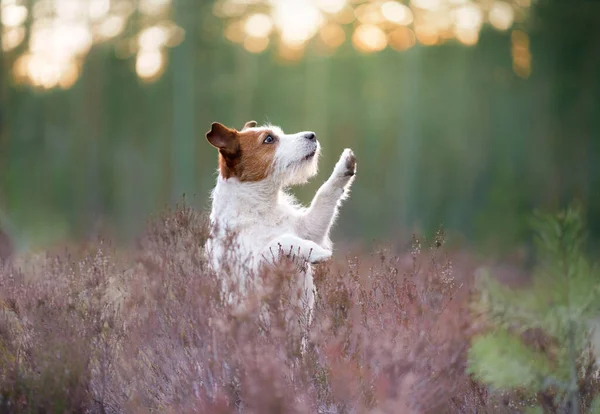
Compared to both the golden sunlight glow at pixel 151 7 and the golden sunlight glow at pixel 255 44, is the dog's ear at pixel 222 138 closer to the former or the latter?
the golden sunlight glow at pixel 151 7

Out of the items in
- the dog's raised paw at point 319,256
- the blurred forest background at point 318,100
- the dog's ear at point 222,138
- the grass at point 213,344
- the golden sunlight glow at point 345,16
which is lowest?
the blurred forest background at point 318,100

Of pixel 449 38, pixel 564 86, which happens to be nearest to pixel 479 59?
pixel 449 38

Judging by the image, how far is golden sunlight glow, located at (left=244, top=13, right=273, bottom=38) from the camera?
25.0m

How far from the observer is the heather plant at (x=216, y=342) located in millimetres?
3895

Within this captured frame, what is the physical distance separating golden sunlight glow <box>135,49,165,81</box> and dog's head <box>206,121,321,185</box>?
19.7 m

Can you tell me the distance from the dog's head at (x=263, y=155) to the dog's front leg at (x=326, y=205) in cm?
26

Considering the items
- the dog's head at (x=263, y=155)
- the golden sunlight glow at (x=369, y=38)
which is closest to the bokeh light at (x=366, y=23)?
the golden sunlight glow at (x=369, y=38)

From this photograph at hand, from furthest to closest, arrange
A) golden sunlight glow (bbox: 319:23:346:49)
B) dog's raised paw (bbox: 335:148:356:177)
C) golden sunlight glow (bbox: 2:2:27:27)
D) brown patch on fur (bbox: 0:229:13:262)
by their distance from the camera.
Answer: golden sunlight glow (bbox: 319:23:346:49), golden sunlight glow (bbox: 2:2:27:27), brown patch on fur (bbox: 0:229:13:262), dog's raised paw (bbox: 335:148:356:177)

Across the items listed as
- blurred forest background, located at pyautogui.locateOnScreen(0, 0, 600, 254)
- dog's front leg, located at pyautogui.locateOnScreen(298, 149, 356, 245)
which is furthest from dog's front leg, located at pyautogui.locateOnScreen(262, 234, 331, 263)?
blurred forest background, located at pyautogui.locateOnScreen(0, 0, 600, 254)

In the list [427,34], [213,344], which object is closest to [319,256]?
[213,344]

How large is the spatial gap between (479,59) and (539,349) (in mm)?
21086

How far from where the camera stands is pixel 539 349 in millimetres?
4855

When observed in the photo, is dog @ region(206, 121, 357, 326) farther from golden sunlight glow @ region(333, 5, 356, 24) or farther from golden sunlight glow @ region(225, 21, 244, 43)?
golden sunlight glow @ region(333, 5, 356, 24)

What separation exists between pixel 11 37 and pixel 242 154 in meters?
16.9
